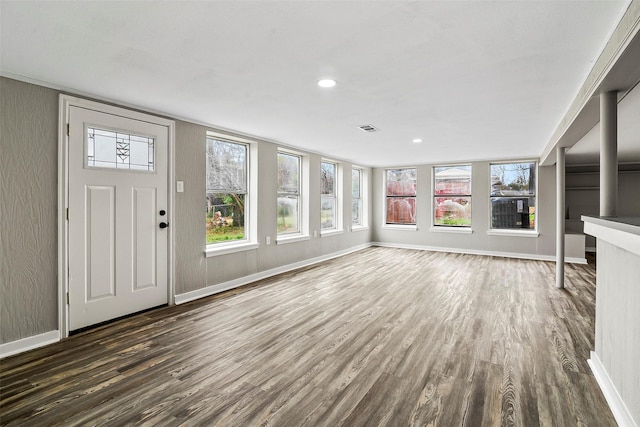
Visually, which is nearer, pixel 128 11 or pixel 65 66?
pixel 128 11

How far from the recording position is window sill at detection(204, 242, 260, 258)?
13.8 ft

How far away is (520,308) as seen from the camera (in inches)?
143

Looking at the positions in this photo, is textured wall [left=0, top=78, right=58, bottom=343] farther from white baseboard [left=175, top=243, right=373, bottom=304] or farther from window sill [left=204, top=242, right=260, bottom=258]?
window sill [left=204, top=242, right=260, bottom=258]

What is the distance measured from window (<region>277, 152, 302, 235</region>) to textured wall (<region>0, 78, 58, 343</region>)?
325cm

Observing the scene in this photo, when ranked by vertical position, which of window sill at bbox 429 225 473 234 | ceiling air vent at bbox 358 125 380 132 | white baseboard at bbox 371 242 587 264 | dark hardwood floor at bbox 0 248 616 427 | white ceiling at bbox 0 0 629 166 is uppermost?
ceiling air vent at bbox 358 125 380 132

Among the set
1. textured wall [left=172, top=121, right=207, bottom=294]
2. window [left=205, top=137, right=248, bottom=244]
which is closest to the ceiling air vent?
window [left=205, top=137, right=248, bottom=244]

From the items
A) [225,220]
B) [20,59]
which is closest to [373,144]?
[225,220]

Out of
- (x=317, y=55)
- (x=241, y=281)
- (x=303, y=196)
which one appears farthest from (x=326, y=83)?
(x=303, y=196)

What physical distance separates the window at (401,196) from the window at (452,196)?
1.89 feet

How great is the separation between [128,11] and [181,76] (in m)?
0.87

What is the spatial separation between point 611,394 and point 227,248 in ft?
13.2

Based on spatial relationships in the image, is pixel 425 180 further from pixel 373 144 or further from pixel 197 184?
pixel 197 184

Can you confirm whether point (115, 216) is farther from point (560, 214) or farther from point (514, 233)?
point (514, 233)

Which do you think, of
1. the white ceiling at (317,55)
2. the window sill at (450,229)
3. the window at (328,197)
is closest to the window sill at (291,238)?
the window at (328,197)
